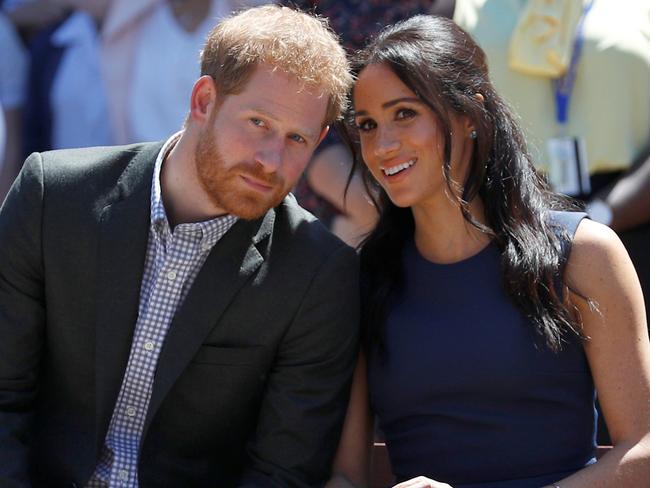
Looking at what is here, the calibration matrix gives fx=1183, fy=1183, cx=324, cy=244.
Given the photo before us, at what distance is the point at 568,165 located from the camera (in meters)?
3.55

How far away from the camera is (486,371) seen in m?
2.80

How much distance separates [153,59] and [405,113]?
1947 millimetres

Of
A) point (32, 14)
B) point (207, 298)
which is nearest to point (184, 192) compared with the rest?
point (207, 298)

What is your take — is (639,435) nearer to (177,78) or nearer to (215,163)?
(215,163)

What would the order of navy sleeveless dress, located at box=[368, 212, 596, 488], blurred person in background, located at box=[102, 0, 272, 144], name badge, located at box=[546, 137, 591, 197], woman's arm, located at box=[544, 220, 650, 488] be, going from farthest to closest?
blurred person in background, located at box=[102, 0, 272, 144] < name badge, located at box=[546, 137, 591, 197] < navy sleeveless dress, located at box=[368, 212, 596, 488] < woman's arm, located at box=[544, 220, 650, 488]

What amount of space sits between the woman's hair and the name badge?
19.1 inches

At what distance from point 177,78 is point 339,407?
2025mm

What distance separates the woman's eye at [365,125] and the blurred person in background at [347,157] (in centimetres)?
67

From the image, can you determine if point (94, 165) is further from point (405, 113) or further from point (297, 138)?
point (405, 113)

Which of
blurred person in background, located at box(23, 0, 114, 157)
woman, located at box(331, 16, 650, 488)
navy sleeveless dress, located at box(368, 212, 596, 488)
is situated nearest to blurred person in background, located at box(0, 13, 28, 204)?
blurred person in background, located at box(23, 0, 114, 157)

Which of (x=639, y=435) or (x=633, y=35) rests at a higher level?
(x=633, y=35)

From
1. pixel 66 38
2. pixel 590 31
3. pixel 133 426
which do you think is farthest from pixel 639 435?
pixel 66 38

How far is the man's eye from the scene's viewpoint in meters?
2.96

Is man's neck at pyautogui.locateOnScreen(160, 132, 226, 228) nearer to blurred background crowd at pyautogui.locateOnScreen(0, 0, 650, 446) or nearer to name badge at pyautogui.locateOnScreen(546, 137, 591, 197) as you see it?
blurred background crowd at pyautogui.locateOnScreen(0, 0, 650, 446)
